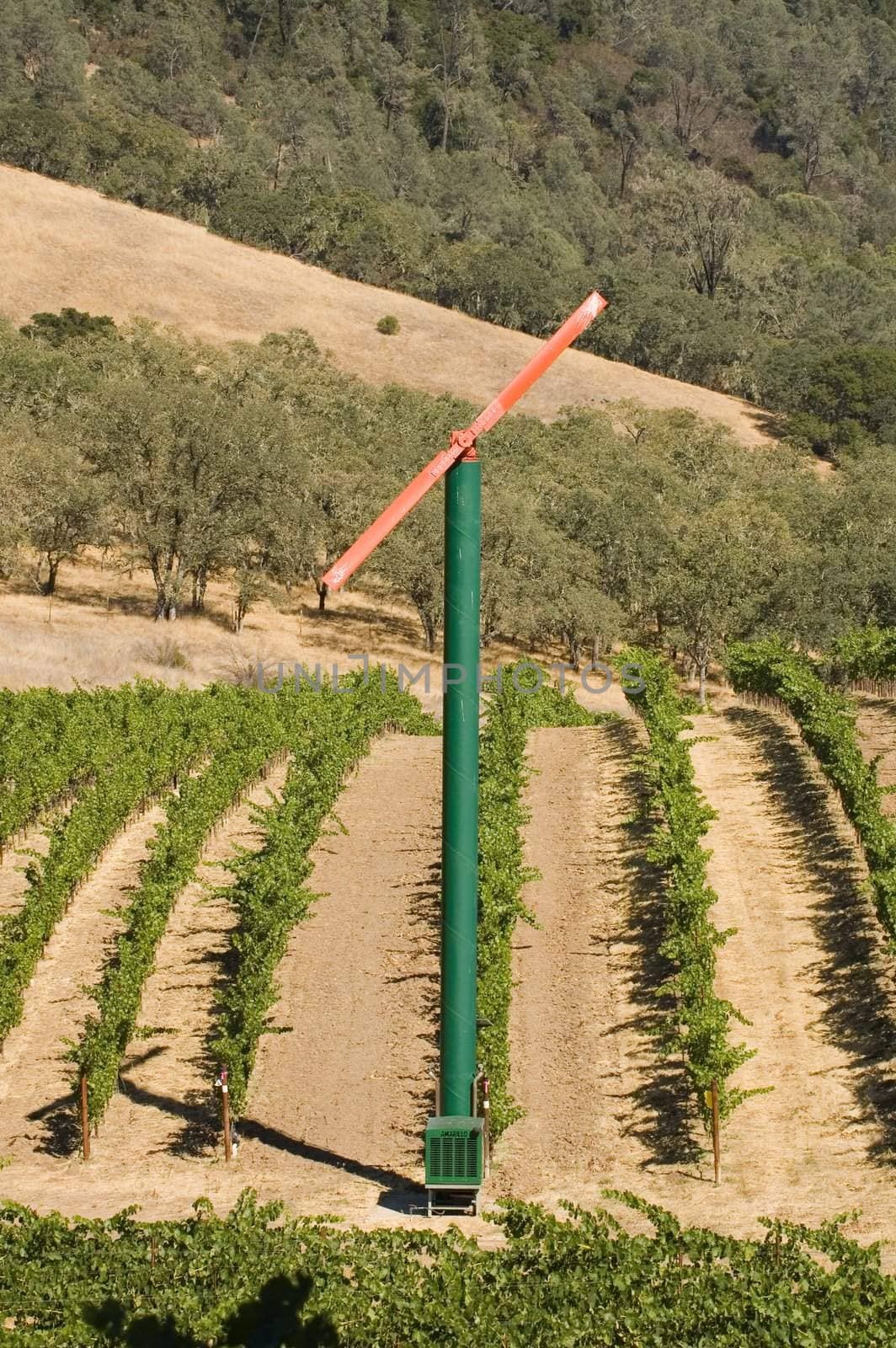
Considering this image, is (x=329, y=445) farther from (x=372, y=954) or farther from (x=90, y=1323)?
(x=90, y=1323)

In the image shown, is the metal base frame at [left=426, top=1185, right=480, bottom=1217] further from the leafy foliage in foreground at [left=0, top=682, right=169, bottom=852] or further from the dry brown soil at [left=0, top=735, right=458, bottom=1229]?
the leafy foliage in foreground at [left=0, top=682, right=169, bottom=852]

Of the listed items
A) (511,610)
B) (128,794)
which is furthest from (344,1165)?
(511,610)

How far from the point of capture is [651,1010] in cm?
2144

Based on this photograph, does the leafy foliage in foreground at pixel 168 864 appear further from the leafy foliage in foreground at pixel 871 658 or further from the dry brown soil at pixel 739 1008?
the leafy foliage in foreground at pixel 871 658

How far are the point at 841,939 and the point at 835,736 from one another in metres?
6.93

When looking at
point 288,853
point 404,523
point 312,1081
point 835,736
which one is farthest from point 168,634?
point 312,1081

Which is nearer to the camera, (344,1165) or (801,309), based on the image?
(344,1165)

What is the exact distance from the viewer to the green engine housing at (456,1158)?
16.2 meters

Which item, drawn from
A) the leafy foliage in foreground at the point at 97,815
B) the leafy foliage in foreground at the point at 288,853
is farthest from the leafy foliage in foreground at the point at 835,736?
the leafy foliage in foreground at the point at 97,815

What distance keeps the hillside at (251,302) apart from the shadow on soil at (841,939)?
71285mm

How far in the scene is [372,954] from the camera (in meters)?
23.5

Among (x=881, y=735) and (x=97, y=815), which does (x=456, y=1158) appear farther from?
(x=881, y=735)

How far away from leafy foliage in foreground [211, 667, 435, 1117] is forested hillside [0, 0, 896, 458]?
224 ft

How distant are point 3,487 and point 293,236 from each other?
7243 centimetres
